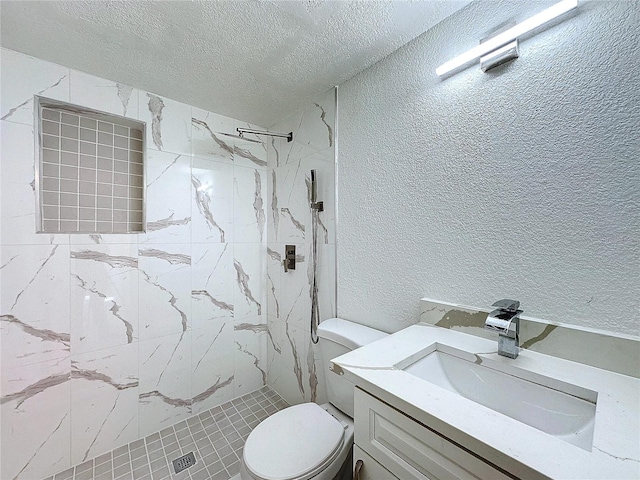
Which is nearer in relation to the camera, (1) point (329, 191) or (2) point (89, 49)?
(2) point (89, 49)

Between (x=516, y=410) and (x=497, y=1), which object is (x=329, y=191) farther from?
(x=516, y=410)

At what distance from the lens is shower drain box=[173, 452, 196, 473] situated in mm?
1466

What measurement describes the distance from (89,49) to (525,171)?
2064 mm

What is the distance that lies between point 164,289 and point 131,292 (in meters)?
0.18

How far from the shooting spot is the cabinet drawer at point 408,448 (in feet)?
1.83

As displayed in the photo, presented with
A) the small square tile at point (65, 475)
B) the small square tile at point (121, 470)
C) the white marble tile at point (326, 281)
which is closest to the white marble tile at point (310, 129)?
the white marble tile at point (326, 281)

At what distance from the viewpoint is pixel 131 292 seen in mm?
1655

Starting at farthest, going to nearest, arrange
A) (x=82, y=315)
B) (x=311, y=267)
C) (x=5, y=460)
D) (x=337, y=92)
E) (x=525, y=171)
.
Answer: (x=311, y=267) → (x=337, y=92) → (x=82, y=315) → (x=5, y=460) → (x=525, y=171)

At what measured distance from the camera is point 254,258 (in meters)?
2.22

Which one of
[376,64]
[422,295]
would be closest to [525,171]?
[422,295]

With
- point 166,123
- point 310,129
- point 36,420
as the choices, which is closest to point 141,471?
point 36,420

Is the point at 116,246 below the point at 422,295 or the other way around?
the other way around

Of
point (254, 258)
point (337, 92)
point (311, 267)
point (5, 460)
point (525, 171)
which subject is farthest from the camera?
point (254, 258)

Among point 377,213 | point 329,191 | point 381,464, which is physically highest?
point 329,191
